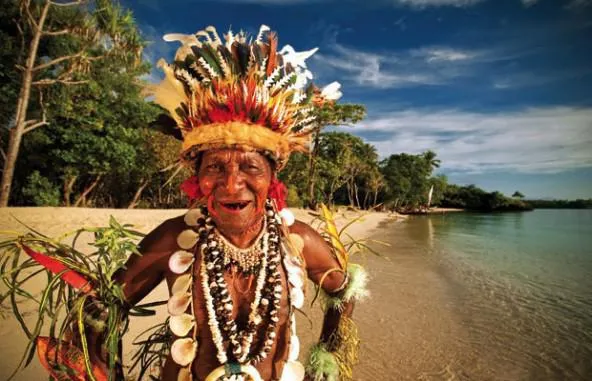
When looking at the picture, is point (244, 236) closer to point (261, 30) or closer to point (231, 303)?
point (231, 303)

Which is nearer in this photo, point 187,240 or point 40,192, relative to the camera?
point 187,240

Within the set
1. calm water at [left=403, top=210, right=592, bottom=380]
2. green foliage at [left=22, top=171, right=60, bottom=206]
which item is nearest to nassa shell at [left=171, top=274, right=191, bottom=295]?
calm water at [left=403, top=210, right=592, bottom=380]

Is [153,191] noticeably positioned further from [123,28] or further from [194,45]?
[194,45]

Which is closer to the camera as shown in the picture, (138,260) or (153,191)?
(138,260)

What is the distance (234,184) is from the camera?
141 centimetres

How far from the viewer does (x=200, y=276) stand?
1600mm

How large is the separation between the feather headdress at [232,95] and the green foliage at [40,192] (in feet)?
57.5

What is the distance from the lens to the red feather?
4.27 ft

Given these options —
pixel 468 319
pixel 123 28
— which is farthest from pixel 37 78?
pixel 468 319

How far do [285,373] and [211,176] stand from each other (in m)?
1.06

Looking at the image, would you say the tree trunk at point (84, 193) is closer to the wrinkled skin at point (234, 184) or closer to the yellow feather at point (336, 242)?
the yellow feather at point (336, 242)

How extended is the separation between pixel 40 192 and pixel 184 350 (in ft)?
58.8

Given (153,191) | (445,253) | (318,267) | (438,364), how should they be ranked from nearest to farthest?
1. (318,267)
2. (438,364)
3. (445,253)
4. (153,191)

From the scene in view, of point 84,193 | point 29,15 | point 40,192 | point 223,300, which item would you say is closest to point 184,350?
point 223,300
